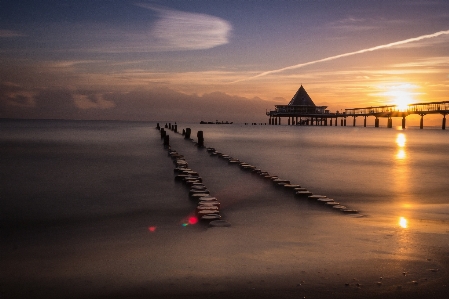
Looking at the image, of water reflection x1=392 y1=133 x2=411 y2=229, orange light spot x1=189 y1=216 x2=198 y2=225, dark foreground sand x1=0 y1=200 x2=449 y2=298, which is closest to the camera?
dark foreground sand x1=0 y1=200 x2=449 y2=298

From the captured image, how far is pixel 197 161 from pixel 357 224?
1456 cm

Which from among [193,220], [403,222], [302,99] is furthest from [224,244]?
[302,99]

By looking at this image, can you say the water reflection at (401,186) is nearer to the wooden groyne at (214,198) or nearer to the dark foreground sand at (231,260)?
the dark foreground sand at (231,260)

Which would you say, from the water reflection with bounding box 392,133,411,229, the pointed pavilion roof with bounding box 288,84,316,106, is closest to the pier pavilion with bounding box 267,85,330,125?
the pointed pavilion roof with bounding box 288,84,316,106

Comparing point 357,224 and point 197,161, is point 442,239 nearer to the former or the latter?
point 357,224

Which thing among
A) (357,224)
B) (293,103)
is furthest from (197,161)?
(293,103)

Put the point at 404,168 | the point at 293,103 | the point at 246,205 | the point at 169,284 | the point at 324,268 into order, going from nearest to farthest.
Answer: the point at 169,284 < the point at 324,268 < the point at 246,205 < the point at 404,168 < the point at 293,103

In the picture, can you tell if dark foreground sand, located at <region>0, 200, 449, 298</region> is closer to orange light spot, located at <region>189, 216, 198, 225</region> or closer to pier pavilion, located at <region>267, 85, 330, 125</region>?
orange light spot, located at <region>189, 216, 198, 225</region>

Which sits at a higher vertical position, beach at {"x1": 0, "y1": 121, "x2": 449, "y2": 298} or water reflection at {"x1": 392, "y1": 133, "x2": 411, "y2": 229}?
beach at {"x1": 0, "y1": 121, "x2": 449, "y2": 298}

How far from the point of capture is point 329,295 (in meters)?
4.67

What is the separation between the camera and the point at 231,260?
592 centimetres

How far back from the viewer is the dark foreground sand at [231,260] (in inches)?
191

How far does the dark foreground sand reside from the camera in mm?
4855

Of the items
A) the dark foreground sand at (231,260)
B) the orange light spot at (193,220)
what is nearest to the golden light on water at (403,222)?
the dark foreground sand at (231,260)
